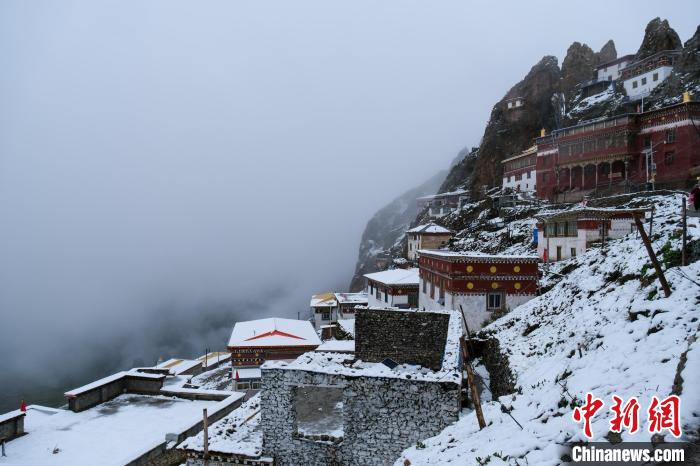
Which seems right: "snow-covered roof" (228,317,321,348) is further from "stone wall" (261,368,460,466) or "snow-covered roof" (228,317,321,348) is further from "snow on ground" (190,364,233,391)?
"stone wall" (261,368,460,466)

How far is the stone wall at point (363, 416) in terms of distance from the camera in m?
11.7

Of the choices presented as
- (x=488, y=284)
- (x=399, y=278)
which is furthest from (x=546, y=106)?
(x=488, y=284)

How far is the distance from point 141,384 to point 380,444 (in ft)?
47.2

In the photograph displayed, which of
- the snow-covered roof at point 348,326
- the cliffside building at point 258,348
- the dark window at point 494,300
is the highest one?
the dark window at point 494,300

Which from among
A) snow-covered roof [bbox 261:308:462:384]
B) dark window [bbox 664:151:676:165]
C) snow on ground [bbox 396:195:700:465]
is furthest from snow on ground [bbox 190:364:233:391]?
dark window [bbox 664:151:676:165]

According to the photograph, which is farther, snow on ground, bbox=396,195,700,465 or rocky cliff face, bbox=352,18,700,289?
rocky cliff face, bbox=352,18,700,289

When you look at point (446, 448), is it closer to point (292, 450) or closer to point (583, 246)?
point (292, 450)

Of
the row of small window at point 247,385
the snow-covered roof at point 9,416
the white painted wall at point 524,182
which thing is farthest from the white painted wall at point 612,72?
the snow-covered roof at point 9,416

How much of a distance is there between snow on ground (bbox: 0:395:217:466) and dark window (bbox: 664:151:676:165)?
5832 centimetres

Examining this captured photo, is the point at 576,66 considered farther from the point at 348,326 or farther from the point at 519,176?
the point at 348,326

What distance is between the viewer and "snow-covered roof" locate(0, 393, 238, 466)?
13.6m

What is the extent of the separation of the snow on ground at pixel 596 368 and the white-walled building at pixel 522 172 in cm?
6345

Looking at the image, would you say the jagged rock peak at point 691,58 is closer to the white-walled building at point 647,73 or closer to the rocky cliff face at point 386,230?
the white-walled building at point 647,73

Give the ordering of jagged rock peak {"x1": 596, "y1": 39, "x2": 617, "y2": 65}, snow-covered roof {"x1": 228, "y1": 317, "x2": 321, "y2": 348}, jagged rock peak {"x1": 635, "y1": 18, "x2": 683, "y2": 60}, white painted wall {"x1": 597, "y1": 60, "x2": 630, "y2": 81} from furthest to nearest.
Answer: jagged rock peak {"x1": 596, "y1": 39, "x2": 617, "y2": 65} → white painted wall {"x1": 597, "y1": 60, "x2": 630, "y2": 81} → jagged rock peak {"x1": 635, "y1": 18, "x2": 683, "y2": 60} → snow-covered roof {"x1": 228, "y1": 317, "x2": 321, "y2": 348}
